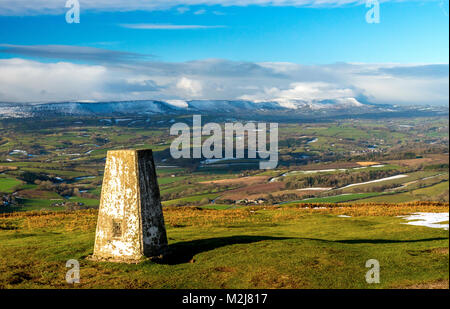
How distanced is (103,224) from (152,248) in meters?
2.94

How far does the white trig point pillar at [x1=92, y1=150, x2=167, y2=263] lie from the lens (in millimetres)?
21047

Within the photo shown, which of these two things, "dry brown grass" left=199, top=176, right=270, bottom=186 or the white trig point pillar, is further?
"dry brown grass" left=199, top=176, right=270, bottom=186

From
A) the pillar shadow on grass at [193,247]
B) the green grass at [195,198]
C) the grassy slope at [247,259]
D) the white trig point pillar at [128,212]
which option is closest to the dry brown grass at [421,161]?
the green grass at [195,198]

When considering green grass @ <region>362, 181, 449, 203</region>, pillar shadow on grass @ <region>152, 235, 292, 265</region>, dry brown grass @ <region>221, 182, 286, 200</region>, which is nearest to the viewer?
pillar shadow on grass @ <region>152, 235, 292, 265</region>

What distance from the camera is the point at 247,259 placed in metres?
20.7

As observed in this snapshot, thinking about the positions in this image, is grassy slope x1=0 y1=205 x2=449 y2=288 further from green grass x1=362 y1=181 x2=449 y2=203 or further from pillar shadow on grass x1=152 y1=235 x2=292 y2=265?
green grass x1=362 y1=181 x2=449 y2=203

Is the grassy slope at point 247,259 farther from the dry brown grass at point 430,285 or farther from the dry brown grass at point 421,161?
the dry brown grass at point 421,161

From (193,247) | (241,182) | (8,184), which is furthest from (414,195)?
(8,184)

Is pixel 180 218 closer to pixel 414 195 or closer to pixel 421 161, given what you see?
pixel 414 195

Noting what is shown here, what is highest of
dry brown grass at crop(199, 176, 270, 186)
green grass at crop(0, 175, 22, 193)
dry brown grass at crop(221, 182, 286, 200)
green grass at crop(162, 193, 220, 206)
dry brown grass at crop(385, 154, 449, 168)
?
dry brown grass at crop(385, 154, 449, 168)

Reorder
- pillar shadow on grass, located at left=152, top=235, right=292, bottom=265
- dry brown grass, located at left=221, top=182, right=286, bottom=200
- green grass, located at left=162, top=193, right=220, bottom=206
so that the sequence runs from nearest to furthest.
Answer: pillar shadow on grass, located at left=152, top=235, right=292, bottom=265 → green grass, located at left=162, top=193, right=220, bottom=206 → dry brown grass, located at left=221, top=182, right=286, bottom=200

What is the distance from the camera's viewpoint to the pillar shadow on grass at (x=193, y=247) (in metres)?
21.4

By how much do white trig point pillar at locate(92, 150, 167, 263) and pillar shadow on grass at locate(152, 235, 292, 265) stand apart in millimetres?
686

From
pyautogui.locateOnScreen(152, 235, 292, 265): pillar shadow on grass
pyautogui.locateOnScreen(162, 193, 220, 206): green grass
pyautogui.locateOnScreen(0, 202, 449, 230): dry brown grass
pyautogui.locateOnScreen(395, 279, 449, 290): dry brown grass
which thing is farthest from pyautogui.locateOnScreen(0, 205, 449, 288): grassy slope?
pyautogui.locateOnScreen(162, 193, 220, 206): green grass
